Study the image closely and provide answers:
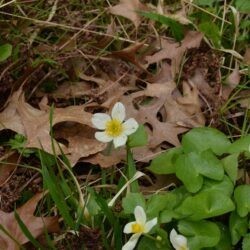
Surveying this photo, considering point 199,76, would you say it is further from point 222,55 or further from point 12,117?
point 12,117

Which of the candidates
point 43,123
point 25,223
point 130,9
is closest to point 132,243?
point 25,223

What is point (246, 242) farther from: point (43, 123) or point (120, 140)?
point (43, 123)

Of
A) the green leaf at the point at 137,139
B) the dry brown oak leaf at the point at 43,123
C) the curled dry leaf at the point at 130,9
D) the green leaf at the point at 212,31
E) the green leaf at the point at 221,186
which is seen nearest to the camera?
the green leaf at the point at 221,186

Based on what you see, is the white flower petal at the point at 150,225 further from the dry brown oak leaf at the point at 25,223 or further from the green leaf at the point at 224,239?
the dry brown oak leaf at the point at 25,223

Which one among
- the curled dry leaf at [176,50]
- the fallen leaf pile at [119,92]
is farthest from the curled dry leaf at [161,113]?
the curled dry leaf at [176,50]

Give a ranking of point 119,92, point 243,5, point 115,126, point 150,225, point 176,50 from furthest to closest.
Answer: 1. point 243,5
2. point 176,50
3. point 119,92
4. point 115,126
5. point 150,225

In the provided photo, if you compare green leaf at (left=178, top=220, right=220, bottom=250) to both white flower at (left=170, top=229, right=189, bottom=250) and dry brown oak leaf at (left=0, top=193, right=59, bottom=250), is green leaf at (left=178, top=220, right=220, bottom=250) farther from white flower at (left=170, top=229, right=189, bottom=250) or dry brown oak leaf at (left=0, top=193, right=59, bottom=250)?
dry brown oak leaf at (left=0, top=193, right=59, bottom=250)
